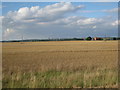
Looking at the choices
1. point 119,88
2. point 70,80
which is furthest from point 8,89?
point 119,88

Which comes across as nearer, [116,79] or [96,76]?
[116,79]

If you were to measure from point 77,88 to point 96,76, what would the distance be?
1.78 m

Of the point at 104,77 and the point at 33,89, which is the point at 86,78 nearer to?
the point at 104,77

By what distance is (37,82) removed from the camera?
6.31 m

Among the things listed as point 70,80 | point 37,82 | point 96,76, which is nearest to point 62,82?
point 70,80

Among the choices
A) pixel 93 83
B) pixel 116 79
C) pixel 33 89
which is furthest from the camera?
pixel 116 79

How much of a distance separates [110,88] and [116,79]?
3.83 feet

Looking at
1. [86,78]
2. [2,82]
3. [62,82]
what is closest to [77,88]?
[62,82]

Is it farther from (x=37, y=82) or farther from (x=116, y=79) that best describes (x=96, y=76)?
(x=37, y=82)

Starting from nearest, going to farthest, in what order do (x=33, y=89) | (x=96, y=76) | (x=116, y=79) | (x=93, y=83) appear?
(x=33, y=89) → (x=93, y=83) → (x=116, y=79) → (x=96, y=76)

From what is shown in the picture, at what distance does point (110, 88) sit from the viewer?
580 centimetres

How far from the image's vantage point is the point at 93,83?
20.6 feet

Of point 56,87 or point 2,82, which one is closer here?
point 56,87

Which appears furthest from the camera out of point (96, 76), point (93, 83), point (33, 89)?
point (96, 76)
